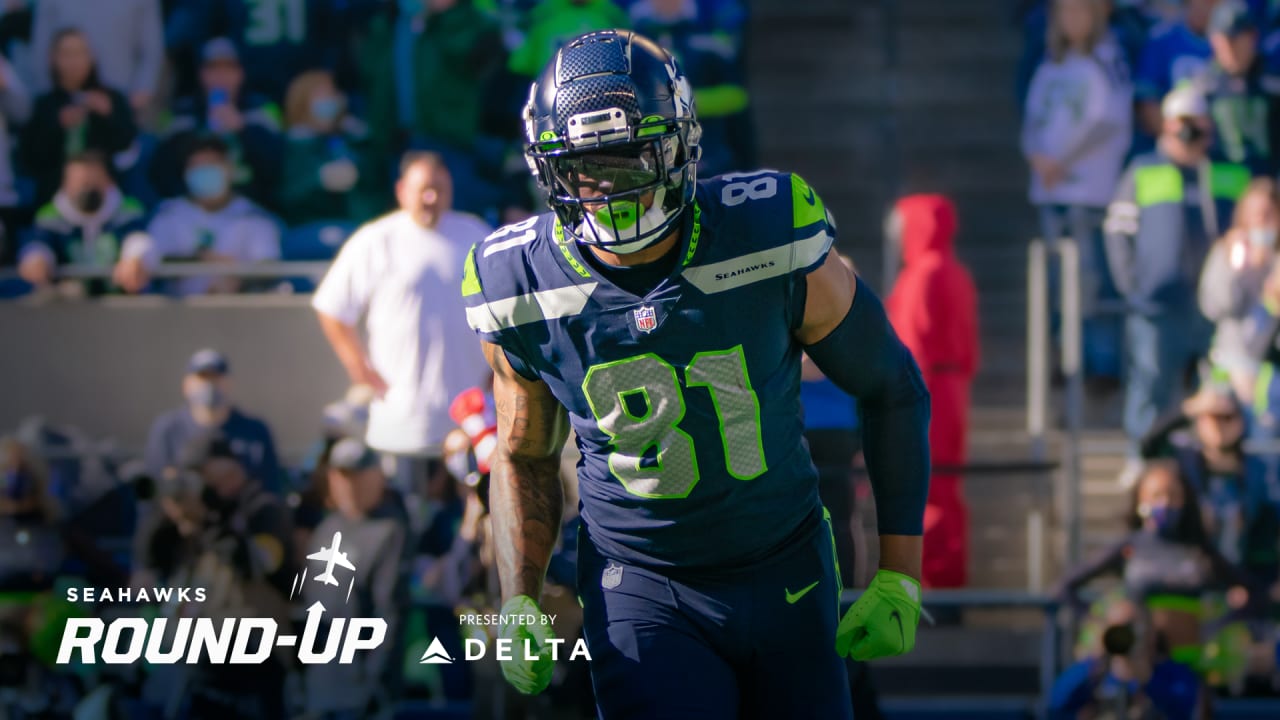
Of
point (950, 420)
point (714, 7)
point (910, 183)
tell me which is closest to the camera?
point (950, 420)

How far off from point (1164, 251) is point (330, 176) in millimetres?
4097

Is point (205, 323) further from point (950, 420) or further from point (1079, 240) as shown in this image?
point (1079, 240)

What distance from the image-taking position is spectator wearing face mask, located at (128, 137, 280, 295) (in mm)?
8500

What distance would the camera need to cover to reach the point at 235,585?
6328 millimetres

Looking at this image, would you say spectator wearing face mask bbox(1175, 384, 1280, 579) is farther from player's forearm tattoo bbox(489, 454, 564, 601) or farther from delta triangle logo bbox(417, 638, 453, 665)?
player's forearm tattoo bbox(489, 454, 564, 601)

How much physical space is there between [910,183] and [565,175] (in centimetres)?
677

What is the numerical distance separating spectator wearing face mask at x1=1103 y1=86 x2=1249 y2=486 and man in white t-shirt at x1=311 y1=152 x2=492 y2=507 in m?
3.00

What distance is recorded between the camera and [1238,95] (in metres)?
8.97

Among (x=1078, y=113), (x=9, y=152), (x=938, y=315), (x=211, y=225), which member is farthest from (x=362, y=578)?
(x=1078, y=113)

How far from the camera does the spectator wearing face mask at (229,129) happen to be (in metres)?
8.84

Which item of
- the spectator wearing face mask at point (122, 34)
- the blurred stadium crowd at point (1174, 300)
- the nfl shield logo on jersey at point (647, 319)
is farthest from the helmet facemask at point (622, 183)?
the spectator wearing face mask at point (122, 34)

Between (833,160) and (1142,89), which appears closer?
(1142,89)

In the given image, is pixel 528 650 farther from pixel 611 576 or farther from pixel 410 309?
pixel 410 309

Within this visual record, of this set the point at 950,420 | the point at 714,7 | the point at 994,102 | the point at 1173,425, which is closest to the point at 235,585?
the point at 950,420
